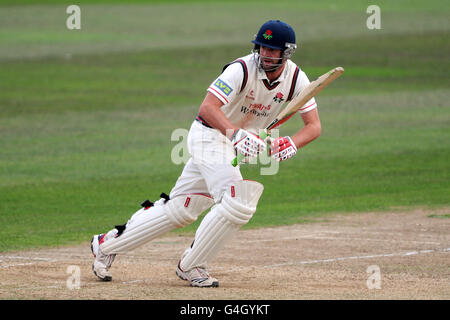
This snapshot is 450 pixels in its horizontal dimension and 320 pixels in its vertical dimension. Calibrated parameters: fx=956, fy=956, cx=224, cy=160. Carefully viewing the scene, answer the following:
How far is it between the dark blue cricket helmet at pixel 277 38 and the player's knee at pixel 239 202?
1054mm

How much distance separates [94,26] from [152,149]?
78.2 feet

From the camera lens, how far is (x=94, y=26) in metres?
38.5

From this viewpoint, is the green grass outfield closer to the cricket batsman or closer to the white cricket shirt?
the cricket batsman

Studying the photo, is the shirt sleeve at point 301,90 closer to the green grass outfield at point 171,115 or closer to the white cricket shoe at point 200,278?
the white cricket shoe at point 200,278

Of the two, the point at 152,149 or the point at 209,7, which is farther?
the point at 209,7

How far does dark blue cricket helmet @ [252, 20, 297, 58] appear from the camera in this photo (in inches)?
282

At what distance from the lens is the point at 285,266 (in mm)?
8328

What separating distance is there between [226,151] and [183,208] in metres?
0.56

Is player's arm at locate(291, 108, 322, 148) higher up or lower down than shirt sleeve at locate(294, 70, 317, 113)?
lower down

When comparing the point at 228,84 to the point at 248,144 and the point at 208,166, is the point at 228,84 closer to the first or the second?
the point at 248,144

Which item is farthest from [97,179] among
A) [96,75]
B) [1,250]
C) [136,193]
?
[96,75]

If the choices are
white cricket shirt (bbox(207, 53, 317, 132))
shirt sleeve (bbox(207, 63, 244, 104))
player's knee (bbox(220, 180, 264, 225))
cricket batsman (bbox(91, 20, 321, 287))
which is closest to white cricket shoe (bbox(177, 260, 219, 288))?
cricket batsman (bbox(91, 20, 321, 287))

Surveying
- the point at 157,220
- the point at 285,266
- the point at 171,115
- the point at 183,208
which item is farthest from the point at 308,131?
the point at 171,115

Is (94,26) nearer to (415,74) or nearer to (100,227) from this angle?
(415,74)
